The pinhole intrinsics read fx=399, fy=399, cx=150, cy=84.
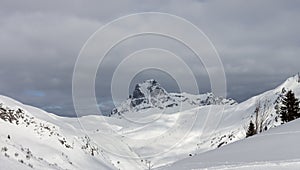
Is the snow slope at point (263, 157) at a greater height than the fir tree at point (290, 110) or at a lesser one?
lesser

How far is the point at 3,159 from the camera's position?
41.9 feet

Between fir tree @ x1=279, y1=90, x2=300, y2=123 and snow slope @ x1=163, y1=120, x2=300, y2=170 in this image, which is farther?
fir tree @ x1=279, y1=90, x2=300, y2=123

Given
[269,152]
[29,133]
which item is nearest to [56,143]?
[29,133]

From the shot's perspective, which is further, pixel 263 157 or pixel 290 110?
pixel 290 110

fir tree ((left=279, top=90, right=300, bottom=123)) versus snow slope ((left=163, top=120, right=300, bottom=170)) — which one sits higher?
fir tree ((left=279, top=90, right=300, bottom=123))

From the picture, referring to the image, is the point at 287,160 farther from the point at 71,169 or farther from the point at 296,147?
the point at 71,169

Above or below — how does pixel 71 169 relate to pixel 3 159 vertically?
above

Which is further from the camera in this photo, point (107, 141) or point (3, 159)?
point (107, 141)

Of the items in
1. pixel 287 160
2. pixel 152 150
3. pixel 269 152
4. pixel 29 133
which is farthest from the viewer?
pixel 152 150

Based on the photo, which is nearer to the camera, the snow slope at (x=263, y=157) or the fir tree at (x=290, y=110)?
the snow slope at (x=263, y=157)

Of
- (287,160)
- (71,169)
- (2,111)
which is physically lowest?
(287,160)

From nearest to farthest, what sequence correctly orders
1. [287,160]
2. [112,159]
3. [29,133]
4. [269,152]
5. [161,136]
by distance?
[287,160] → [269,152] → [29,133] → [112,159] → [161,136]

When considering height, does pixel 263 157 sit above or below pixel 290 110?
below

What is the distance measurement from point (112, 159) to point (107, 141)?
9565 millimetres
